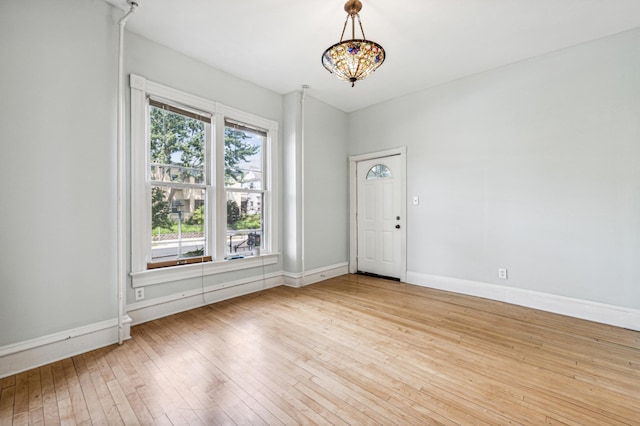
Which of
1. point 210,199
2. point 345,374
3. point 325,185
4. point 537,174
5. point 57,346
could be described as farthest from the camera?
point 325,185

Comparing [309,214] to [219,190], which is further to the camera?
[309,214]

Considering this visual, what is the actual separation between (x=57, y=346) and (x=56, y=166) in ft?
4.67

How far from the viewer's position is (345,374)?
202 centimetres

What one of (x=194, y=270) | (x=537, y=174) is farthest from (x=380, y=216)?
(x=194, y=270)

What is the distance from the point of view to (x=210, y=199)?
3588mm

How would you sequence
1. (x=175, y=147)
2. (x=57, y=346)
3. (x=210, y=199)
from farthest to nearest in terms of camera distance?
(x=210, y=199) → (x=175, y=147) → (x=57, y=346)

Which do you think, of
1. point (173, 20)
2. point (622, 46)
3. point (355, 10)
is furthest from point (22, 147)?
point (622, 46)

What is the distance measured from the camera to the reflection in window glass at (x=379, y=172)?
488 centimetres

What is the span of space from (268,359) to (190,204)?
6.86 ft

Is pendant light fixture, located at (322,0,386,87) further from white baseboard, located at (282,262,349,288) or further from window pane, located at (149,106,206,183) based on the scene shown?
white baseboard, located at (282,262,349,288)

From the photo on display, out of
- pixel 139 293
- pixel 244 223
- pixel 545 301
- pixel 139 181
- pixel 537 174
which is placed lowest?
pixel 545 301

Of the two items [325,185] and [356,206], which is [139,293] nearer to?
[325,185]

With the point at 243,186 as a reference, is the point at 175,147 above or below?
above

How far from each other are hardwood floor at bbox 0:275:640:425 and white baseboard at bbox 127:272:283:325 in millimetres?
159
